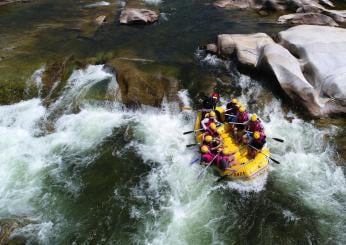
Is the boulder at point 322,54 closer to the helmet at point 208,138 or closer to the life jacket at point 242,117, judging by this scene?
the life jacket at point 242,117

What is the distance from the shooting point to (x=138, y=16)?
Answer: 67.6 feet

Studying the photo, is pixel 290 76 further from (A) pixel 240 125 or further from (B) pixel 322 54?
(A) pixel 240 125

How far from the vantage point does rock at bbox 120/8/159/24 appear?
20.6m

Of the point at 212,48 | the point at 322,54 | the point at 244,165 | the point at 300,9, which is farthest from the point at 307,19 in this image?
the point at 244,165

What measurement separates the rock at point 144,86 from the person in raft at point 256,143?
4.10m

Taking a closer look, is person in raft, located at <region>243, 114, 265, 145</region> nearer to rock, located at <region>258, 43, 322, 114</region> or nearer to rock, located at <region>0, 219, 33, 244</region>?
rock, located at <region>258, 43, 322, 114</region>

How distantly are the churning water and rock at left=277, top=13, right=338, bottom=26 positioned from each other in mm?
7786

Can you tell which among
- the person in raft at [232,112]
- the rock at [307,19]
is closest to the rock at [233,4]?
the rock at [307,19]

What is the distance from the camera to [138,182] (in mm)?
11133

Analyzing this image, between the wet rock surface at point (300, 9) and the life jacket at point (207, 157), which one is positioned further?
the wet rock surface at point (300, 9)

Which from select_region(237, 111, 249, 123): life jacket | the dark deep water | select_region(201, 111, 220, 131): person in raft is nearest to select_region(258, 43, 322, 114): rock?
the dark deep water

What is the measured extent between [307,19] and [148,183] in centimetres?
1416

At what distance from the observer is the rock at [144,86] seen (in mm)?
14133

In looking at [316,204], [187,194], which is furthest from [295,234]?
[187,194]
